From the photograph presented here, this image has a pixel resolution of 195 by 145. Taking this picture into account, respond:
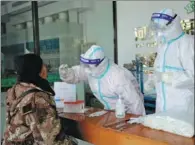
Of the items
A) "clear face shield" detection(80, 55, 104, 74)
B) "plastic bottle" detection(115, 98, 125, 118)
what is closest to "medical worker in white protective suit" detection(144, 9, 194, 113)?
"plastic bottle" detection(115, 98, 125, 118)

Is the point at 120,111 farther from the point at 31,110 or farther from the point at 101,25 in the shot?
the point at 101,25

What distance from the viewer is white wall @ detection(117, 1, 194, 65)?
10.00 feet

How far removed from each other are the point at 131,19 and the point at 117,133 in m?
2.30

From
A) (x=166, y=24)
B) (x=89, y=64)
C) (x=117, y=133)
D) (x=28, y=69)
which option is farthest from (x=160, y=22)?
(x=28, y=69)

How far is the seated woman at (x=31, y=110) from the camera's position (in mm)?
1379

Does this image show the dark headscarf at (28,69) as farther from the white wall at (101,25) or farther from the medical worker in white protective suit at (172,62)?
the white wall at (101,25)

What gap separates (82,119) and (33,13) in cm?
Result: 195

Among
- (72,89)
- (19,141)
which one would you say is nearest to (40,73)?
(19,141)

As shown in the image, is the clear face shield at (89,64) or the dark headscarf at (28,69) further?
the clear face shield at (89,64)

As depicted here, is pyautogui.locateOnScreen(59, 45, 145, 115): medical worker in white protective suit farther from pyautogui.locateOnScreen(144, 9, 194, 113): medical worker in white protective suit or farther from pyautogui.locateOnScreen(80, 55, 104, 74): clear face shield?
pyautogui.locateOnScreen(144, 9, 194, 113): medical worker in white protective suit

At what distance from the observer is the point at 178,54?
1751mm

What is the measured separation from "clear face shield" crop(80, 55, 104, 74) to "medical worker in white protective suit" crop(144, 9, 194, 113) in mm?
467

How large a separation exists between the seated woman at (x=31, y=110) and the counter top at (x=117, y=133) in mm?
259

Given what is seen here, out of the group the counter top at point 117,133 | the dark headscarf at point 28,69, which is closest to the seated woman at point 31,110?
the dark headscarf at point 28,69
